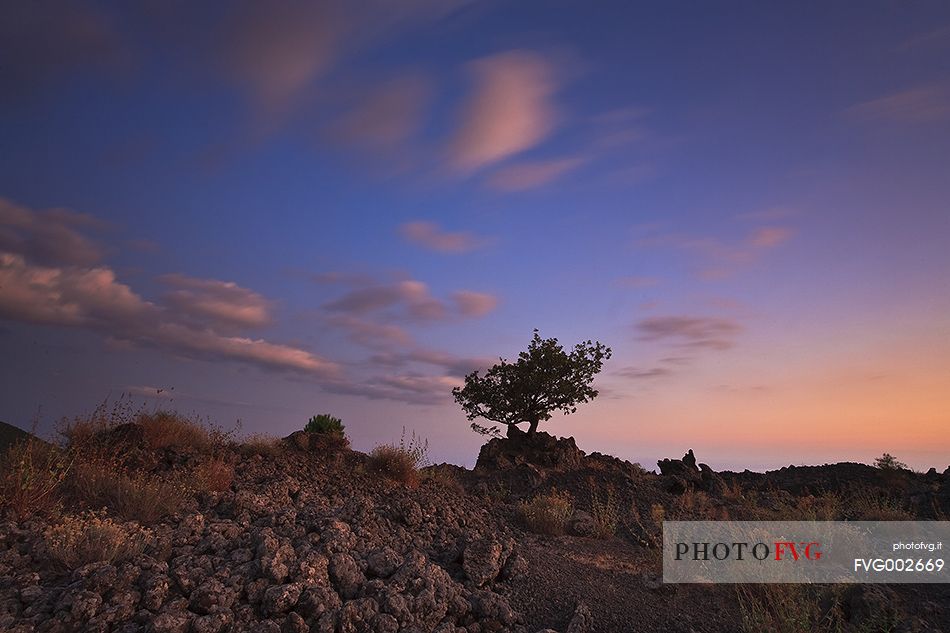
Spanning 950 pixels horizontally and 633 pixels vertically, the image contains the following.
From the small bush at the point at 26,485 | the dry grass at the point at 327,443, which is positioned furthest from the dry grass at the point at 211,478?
the dry grass at the point at 327,443

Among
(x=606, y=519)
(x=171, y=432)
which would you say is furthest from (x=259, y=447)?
(x=606, y=519)

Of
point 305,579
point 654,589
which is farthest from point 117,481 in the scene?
point 654,589

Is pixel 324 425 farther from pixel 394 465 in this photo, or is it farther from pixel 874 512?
pixel 874 512

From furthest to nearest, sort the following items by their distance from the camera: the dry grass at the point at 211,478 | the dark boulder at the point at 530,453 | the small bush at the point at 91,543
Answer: the dark boulder at the point at 530,453 → the dry grass at the point at 211,478 → the small bush at the point at 91,543

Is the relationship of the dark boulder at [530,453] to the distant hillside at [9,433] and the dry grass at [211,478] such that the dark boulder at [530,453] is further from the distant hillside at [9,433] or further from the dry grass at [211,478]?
the distant hillside at [9,433]

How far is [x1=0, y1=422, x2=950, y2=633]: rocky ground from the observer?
5.81 metres

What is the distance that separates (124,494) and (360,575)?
3997mm

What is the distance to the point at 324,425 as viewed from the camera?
55.1 feet

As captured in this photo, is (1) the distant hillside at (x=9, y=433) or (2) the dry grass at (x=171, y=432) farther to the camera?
(1) the distant hillside at (x=9, y=433)

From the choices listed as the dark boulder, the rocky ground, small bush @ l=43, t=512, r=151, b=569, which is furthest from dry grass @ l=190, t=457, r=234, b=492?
the dark boulder

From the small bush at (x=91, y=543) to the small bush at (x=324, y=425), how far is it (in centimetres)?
962

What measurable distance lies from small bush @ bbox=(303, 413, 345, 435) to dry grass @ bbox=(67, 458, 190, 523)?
714 cm

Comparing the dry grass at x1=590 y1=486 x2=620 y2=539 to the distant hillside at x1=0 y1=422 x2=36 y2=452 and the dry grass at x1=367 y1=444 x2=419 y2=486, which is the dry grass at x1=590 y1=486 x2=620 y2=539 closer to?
the dry grass at x1=367 y1=444 x2=419 y2=486

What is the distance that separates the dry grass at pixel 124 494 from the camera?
8.25m
